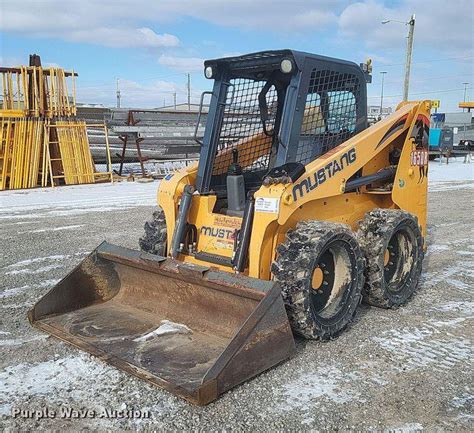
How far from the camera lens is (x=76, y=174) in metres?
15.0

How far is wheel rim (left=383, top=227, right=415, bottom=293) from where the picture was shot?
17.0 feet

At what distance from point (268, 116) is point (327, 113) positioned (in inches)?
24.0

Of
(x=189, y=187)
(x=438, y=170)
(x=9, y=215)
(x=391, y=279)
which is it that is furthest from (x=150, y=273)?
(x=438, y=170)

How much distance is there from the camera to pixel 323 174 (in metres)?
4.39

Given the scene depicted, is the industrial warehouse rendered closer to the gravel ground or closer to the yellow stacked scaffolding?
the gravel ground

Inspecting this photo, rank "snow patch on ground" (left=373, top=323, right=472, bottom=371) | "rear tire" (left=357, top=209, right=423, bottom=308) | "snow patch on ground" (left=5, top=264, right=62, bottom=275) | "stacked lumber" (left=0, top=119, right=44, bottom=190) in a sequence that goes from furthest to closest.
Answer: "stacked lumber" (left=0, top=119, right=44, bottom=190) → "snow patch on ground" (left=5, top=264, right=62, bottom=275) → "rear tire" (left=357, top=209, right=423, bottom=308) → "snow patch on ground" (left=373, top=323, right=472, bottom=371)

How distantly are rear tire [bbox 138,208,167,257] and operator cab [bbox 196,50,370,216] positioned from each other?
513 millimetres

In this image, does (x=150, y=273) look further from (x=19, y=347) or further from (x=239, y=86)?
(x=239, y=86)

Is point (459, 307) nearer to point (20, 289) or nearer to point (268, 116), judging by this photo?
point (268, 116)

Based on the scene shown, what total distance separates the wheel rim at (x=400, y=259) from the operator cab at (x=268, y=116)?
43.9 inches

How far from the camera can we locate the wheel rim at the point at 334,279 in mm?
4312

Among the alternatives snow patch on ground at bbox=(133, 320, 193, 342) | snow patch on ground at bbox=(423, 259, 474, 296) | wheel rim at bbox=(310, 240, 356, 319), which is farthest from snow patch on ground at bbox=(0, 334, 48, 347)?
snow patch on ground at bbox=(423, 259, 474, 296)

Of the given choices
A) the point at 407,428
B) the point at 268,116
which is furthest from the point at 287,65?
the point at 407,428

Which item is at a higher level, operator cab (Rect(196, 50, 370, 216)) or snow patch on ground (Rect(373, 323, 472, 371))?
operator cab (Rect(196, 50, 370, 216))
